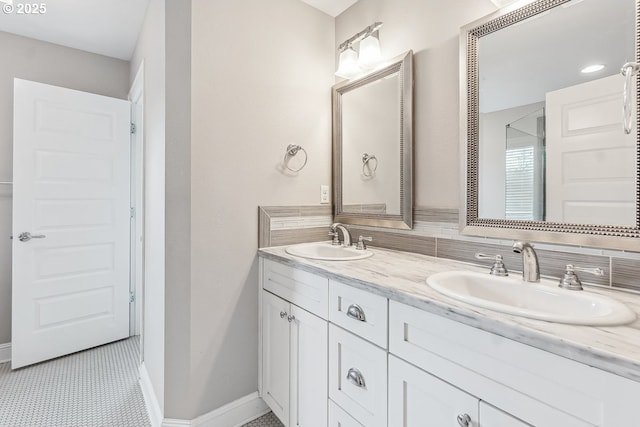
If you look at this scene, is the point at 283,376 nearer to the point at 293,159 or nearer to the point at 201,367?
the point at 201,367

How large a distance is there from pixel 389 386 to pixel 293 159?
1307 millimetres

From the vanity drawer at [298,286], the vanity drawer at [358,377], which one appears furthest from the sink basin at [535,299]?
the vanity drawer at [298,286]

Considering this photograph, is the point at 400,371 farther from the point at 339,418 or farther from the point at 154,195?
the point at 154,195

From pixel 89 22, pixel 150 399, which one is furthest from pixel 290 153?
pixel 89 22

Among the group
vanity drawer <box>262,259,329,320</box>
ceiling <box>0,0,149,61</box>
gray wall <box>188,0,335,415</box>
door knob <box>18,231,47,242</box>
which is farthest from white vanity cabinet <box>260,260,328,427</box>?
ceiling <box>0,0,149,61</box>

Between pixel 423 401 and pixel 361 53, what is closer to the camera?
pixel 423 401

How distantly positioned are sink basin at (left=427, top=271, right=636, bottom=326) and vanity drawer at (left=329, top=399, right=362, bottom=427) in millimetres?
611

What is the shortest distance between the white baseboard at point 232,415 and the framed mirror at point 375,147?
117 cm

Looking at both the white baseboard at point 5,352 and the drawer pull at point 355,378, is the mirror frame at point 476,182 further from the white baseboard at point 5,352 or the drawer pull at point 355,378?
the white baseboard at point 5,352

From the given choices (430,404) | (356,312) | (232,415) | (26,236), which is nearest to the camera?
(430,404)

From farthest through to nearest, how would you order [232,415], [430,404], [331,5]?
[331,5]
[232,415]
[430,404]

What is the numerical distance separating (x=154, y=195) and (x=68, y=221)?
47.5 inches

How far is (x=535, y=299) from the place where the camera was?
1014mm

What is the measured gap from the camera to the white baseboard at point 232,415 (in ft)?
4.92
